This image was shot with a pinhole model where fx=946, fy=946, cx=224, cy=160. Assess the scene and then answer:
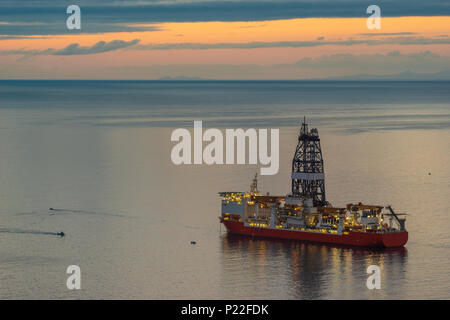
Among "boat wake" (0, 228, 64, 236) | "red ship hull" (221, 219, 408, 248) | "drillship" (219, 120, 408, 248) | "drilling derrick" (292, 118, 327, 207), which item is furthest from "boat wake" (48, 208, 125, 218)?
"drilling derrick" (292, 118, 327, 207)

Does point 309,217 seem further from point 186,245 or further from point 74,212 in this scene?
point 74,212

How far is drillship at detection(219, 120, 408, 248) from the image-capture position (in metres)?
116

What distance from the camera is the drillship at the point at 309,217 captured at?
116125mm

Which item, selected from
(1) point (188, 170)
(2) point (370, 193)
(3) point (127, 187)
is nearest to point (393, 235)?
(2) point (370, 193)

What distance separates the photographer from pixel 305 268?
10538 cm

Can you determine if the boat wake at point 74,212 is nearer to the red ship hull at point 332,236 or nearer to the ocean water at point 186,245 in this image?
the ocean water at point 186,245

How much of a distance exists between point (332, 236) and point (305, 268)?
45.3 feet

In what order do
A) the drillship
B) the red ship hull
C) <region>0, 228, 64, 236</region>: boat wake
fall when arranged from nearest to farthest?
the red ship hull
the drillship
<region>0, 228, 64, 236</region>: boat wake

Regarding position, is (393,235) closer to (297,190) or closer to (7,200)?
(297,190)

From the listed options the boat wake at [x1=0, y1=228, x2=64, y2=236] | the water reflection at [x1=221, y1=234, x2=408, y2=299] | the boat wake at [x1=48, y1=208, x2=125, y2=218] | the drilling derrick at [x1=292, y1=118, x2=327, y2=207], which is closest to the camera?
the water reflection at [x1=221, y1=234, x2=408, y2=299]

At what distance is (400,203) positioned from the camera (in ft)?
468

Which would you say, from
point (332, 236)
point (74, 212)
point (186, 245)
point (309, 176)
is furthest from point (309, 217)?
point (74, 212)

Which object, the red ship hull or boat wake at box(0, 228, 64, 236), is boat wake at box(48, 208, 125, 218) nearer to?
boat wake at box(0, 228, 64, 236)

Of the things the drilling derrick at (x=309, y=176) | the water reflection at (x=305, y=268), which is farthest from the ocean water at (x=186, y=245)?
the drilling derrick at (x=309, y=176)
